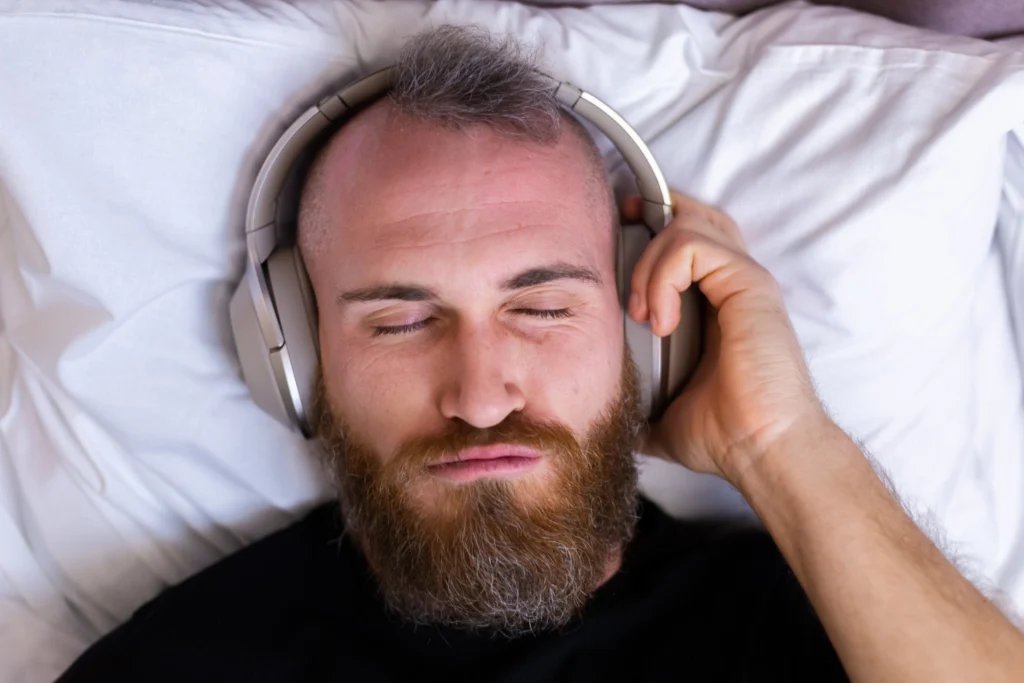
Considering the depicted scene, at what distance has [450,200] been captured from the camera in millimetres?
977

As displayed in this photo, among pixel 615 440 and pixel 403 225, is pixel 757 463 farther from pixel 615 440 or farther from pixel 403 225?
pixel 403 225

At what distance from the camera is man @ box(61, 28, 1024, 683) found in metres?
0.95

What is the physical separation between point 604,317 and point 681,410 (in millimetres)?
192

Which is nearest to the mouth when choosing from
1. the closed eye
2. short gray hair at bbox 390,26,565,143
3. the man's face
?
the man's face

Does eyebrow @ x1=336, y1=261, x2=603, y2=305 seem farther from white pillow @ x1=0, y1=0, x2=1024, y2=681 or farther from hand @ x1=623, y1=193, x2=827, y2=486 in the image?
white pillow @ x1=0, y1=0, x2=1024, y2=681

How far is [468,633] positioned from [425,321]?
0.42m

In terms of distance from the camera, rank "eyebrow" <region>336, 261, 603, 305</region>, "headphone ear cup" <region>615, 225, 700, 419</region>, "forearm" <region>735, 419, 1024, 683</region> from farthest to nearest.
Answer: "headphone ear cup" <region>615, 225, 700, 419</region>
"eyebrow" <region>336, 261, 603, 305</region>
"forearm" <region>735, 419, 1024, 683</region>

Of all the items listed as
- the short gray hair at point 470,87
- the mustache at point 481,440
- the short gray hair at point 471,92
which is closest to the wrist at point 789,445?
the mustache at point 481,440

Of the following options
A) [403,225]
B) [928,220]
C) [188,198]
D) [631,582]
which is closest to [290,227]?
[188,198]

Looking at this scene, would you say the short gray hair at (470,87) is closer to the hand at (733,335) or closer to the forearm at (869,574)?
the hand at (733,335)

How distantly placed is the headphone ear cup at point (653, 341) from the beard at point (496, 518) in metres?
0.02

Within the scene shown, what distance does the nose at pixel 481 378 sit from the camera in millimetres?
921

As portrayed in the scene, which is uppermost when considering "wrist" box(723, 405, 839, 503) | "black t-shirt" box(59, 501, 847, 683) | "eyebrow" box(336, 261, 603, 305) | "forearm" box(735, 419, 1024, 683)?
"eyebrow" box(336, 261, 603, 305)

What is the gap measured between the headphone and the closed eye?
0.12 m
